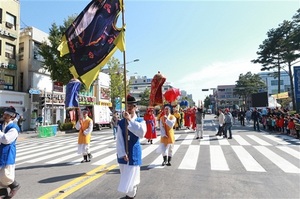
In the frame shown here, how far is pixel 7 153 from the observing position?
188 inches

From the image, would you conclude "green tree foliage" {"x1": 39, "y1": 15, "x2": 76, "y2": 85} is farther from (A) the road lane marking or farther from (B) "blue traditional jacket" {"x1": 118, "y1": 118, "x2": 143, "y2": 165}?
(B) "blue traditional jacket" {"x1": 118, "y1": 118, "x2": 143, "y2": 165}

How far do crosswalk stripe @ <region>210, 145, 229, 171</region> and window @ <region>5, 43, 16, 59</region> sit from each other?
22702 mm

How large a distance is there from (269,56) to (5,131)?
35044 millimetres

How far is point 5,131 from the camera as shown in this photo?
4801mm

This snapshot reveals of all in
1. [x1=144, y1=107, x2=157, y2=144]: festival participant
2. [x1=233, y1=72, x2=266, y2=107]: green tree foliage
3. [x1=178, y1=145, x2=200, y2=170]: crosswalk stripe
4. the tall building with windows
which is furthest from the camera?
[x1=233, y1=72, x2=266, y2=107]: green tree foliage

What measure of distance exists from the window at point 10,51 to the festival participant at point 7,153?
23053 millimetres

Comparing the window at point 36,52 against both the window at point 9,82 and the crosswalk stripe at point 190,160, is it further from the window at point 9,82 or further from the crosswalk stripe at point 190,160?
the crosswalk stripe at point 190,160

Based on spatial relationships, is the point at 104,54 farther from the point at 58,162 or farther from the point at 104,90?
the point at 104,90

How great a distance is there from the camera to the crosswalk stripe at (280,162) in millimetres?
7082

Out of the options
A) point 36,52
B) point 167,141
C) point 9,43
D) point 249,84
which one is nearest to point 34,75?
point 36,52

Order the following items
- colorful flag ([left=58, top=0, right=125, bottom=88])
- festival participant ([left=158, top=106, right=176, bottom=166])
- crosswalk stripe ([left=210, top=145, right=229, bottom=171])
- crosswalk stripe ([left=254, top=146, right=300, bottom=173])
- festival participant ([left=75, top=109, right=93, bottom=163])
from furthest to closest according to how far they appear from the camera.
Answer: festival participant ([left=75, top=109, right=93, bottom=163]), festival participant ([left=158, top=106, right=176, bottom=166]), crosswalk stripe ([left=210, top=145, right=229, bottom=171]), crosswalk stripe ([left=254, top=146, right=300, bottom=173]), colorful flag ([left=58, top=0, right=125, bottom=88])

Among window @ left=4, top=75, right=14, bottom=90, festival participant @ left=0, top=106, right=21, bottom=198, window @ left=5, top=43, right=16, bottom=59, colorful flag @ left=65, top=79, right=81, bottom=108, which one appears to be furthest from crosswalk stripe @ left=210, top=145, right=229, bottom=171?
window @ left=5, top=43, right=16, bottom=59

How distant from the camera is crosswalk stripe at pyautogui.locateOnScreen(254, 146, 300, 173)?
23.2 ft

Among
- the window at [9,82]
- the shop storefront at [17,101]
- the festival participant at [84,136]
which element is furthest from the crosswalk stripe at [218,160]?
the window at [9,82]
